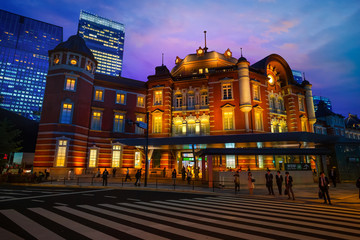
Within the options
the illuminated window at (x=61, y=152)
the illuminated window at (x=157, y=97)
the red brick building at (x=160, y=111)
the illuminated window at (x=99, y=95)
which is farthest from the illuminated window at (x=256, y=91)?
the illuminated window at (x=61, y=152)

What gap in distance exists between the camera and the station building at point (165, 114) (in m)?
24.7

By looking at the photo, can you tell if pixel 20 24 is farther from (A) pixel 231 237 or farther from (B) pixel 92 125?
(A) pixel 231 237

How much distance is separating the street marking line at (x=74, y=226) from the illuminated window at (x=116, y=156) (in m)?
20.8

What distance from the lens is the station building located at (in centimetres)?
2467

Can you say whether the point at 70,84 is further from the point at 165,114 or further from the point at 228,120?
the point at 228,120

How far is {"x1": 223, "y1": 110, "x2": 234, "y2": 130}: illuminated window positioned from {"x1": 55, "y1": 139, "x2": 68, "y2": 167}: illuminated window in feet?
68.2

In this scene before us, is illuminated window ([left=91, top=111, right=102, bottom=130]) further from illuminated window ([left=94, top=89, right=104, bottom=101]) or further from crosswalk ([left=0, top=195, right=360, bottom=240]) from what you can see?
crosswalk ([left=0, top=195, right=360, bottom=240])

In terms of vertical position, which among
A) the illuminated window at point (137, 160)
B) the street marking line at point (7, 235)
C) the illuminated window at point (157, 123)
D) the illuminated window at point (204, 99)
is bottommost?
the street marking line at point (7, 235)

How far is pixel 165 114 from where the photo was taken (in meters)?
30.0

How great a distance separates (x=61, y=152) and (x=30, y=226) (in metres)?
20.7

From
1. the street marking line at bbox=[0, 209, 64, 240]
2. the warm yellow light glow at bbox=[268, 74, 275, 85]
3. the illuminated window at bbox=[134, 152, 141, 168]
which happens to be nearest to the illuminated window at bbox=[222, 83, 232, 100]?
the warm yellow light glow at bbox=[268, 74, 275, 85]

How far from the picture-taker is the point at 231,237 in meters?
5.38

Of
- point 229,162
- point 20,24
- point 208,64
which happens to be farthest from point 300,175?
point 20,24

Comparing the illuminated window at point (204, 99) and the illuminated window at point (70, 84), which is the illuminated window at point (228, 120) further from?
the illuminated window at point (70, 84)
